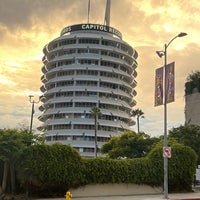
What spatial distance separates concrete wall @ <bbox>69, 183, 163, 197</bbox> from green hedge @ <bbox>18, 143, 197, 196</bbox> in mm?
445

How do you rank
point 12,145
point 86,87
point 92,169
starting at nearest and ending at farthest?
point 12,145
point 92,169
point 86,87

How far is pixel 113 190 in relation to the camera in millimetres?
33625

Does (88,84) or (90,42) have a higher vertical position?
(90,42)

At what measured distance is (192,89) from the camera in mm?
82000

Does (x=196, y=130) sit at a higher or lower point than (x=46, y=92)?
lower

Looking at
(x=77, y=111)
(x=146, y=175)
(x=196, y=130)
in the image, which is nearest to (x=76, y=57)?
(x=77, y=111)

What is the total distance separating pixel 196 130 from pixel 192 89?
22706 millimetres

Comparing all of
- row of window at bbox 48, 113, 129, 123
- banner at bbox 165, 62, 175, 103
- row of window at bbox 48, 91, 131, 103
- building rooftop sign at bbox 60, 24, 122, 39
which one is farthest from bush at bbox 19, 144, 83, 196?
building rooftop sign at bbox 60, 24, 122, 39

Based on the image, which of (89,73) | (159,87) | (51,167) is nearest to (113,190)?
(51,167)

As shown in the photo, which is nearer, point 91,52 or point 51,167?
point 51,167

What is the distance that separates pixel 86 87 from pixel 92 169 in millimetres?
92136

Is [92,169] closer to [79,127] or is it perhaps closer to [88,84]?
[79,127]

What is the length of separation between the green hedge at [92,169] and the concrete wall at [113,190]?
1.46 ft

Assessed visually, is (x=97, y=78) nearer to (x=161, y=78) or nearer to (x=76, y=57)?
(x=76, y=57)
